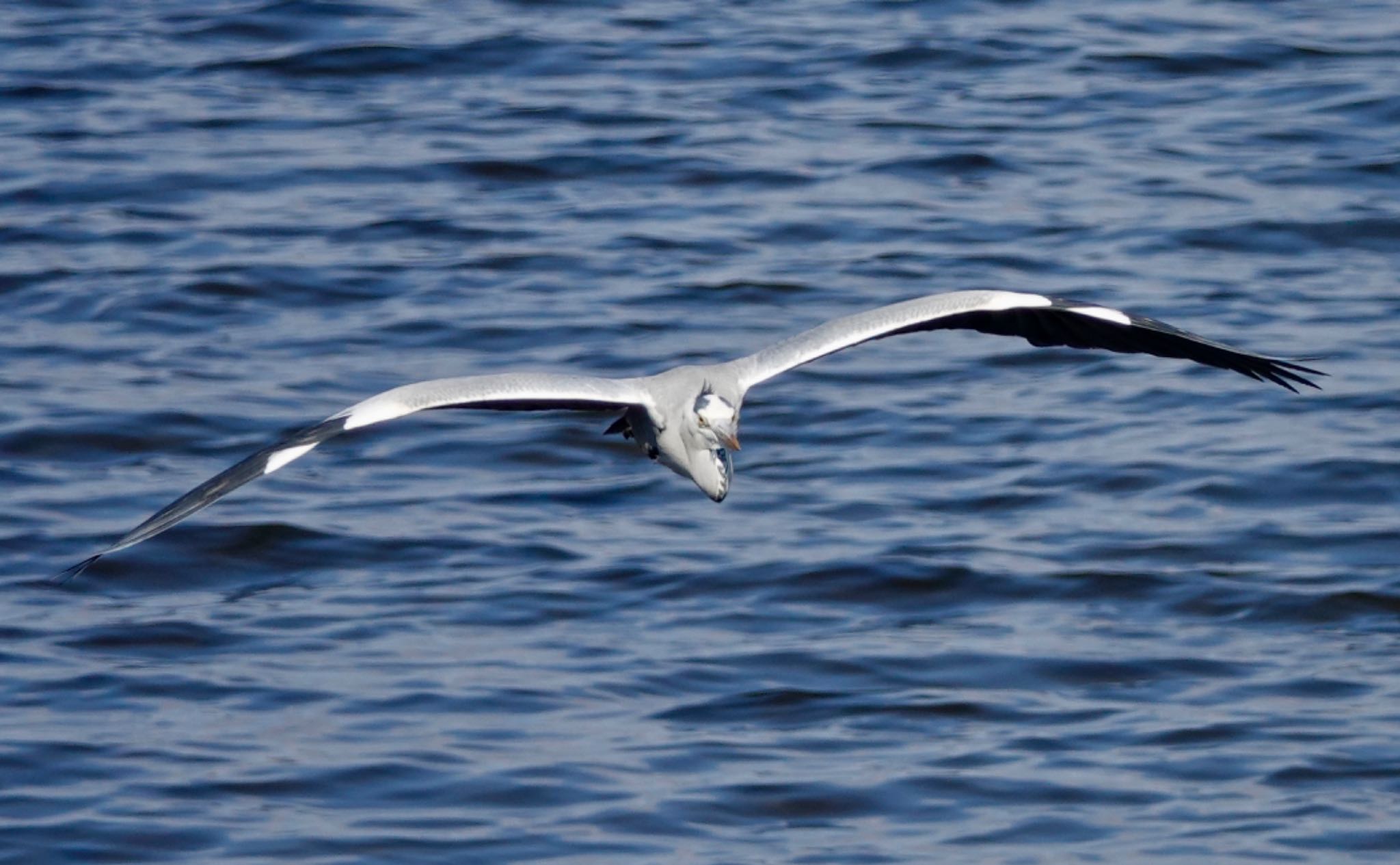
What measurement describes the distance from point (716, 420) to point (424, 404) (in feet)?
3.23

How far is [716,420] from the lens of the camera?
781 centimetres

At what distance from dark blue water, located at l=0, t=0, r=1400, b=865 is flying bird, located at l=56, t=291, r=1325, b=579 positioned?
897 millimetres

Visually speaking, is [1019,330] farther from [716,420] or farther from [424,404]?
[424,404]

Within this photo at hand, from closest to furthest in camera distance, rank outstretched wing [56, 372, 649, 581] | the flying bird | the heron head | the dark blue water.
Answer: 1. outstretched wing [56, 372, 649, 581]
2. the flying bird
3. the heron head
4. the dark blue water

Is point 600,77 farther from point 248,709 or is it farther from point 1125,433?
point 248,709

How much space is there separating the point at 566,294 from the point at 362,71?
185 inches

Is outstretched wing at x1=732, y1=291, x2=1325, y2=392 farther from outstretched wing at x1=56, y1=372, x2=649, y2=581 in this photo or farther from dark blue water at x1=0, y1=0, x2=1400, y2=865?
dark blue water at x1=0, y1=0, x2=1400, y2=865

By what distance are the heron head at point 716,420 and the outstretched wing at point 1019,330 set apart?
17 centimetres

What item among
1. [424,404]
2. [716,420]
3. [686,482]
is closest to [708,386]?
[716,420]

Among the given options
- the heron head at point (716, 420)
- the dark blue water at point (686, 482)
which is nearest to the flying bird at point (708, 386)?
the heron head at point (716, 420)

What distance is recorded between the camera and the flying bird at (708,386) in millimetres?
7254

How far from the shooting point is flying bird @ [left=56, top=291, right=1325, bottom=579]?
286 inches

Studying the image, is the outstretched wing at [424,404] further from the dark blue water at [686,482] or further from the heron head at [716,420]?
the dark blue water at [686,482]

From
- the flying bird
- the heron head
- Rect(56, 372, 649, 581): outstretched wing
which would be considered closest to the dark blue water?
the flying bird
